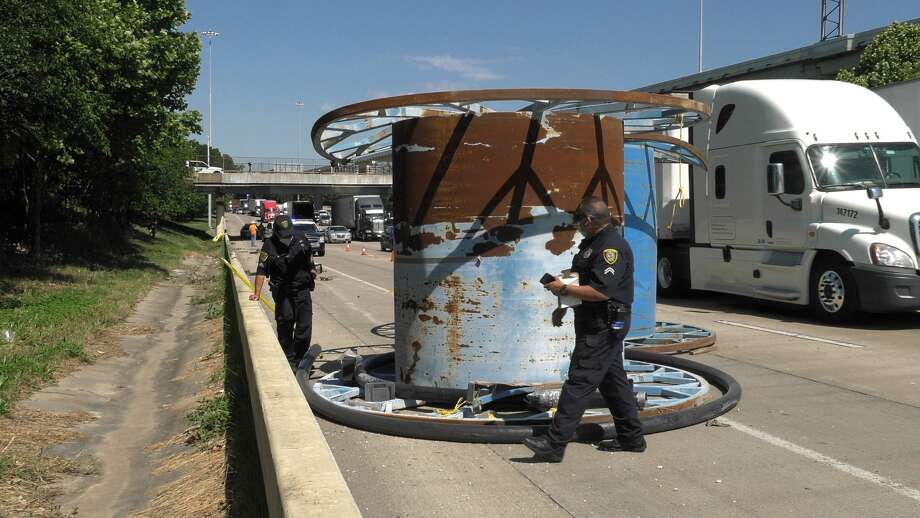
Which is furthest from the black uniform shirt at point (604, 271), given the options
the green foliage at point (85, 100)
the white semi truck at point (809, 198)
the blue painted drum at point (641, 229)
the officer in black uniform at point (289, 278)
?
the green foliage at point (85, 100)

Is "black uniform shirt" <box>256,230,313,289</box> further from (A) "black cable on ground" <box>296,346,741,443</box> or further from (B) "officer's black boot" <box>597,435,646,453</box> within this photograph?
(B) "officer's black boot" <box>597,435,646,453</box>

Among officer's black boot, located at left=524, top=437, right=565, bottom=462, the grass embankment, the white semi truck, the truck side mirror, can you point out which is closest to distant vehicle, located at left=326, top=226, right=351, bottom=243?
the grass embankment

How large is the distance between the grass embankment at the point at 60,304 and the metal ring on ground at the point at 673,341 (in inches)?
269

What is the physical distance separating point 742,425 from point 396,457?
9.06 feet

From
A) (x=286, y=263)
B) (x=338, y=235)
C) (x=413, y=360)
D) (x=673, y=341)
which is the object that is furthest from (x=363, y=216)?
(x=413, y=360)

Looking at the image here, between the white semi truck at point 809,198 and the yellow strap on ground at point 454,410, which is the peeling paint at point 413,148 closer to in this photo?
the yellow strap on ground at point 454,410

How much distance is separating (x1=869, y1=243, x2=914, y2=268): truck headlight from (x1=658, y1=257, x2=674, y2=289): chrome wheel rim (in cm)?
505

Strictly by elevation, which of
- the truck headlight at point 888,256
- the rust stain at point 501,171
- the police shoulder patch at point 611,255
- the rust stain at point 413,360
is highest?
the rust stain at point 501,171

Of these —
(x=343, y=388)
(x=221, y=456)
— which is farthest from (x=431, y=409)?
(x=221, y=456)

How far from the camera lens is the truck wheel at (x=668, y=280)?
53.6ft

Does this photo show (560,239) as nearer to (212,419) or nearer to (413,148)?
(413,148)

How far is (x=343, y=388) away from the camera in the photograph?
7.79 m

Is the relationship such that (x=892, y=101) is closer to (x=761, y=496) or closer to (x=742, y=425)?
(x=742, y=425)

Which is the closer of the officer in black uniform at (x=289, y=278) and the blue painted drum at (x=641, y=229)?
the officer in black uniform at (x=289, y=278)
